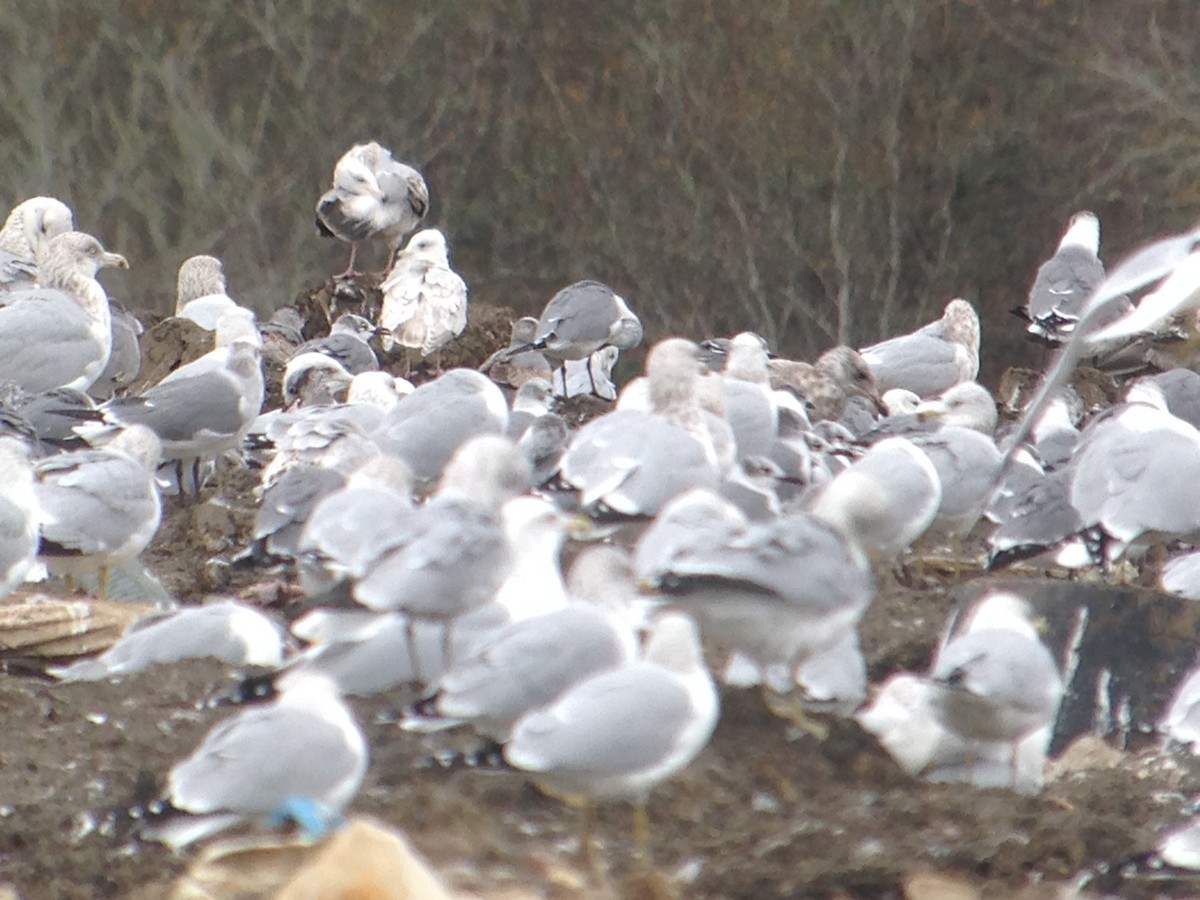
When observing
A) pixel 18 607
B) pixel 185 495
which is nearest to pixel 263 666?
pixel 18 607

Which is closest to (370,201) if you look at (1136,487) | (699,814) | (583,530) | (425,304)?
(425,304)

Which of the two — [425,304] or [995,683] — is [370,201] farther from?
[995,683]

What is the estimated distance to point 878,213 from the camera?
18859 millimetres

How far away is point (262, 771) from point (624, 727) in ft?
2.21

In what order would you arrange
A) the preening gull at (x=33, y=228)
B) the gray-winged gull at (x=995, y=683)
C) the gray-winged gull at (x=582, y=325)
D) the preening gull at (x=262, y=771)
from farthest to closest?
the preening gull at (x=33, y=228), the gray-winged gull at (x=582, y=325), the gray-winged gull at (x=995, y=683), the preening gull at (x=262, y=771)

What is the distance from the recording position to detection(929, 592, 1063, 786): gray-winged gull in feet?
15.8

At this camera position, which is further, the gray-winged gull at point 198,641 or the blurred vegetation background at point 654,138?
the blurred vegetation background at point 654,138

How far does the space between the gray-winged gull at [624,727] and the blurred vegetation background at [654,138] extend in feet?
45.7

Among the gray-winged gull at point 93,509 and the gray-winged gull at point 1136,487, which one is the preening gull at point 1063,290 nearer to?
the gray-winged gull at point 1136,487

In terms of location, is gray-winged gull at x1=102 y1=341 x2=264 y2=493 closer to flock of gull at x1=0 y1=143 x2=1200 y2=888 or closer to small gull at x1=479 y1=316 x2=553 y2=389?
flock of gull at x1=0 y1=143 x2=1200 y2=888

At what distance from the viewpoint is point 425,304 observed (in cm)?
1220

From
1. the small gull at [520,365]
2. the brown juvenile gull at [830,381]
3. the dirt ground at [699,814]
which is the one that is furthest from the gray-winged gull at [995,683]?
the small gull at [520,365]

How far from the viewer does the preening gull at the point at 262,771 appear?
13.6 feet

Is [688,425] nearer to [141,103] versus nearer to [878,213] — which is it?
[878,213]
